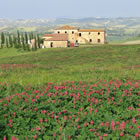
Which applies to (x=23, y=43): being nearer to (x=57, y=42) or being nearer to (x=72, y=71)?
(x=57, y=42)

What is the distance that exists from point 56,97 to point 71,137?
9.55 ft

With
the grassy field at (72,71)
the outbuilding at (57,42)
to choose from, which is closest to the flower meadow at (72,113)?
the grassy field at (72,71)

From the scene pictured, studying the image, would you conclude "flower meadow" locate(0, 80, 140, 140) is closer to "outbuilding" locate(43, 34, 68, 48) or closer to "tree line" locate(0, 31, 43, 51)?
"tree line" locate(0, 31, 43, 51)

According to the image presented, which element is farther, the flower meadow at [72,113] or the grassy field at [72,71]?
the grassy field at [72,71]

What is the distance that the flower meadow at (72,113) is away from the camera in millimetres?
6602

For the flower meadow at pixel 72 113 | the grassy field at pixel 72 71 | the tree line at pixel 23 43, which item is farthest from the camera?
the tree line at pixel 23 43

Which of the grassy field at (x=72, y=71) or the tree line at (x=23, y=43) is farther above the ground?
the grassy field at (x=72, y=71)

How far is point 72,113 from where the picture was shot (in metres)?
8.01

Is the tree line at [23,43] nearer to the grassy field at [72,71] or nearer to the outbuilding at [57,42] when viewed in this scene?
the outbuilding at [57,42]

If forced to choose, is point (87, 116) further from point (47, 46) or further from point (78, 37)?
point (78, 37)

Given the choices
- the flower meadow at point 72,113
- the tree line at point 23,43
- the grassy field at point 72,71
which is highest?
the flower meadow at point 72,113

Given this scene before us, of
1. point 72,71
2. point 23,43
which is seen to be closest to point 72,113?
point 72,71

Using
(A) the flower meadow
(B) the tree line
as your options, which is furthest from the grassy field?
(B) the tree line

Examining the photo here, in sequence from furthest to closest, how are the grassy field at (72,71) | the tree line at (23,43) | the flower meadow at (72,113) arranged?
1. the tree line at (23,43)
2. the grassy field at (72,71)
3. the flower meadow at (72,113)
